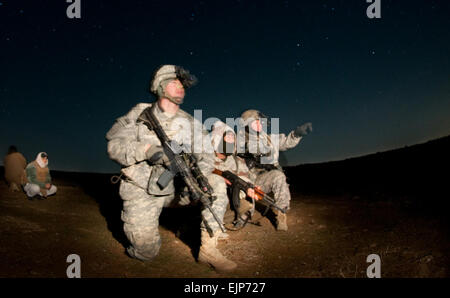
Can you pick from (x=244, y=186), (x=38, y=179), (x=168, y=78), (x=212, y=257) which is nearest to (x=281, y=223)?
(x=244, y=186)

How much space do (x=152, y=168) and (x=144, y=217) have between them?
2.47 ft

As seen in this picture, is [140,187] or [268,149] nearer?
[140,187]

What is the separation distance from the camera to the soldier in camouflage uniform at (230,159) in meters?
5.36

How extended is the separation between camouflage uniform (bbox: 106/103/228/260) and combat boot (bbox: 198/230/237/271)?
0.16 m

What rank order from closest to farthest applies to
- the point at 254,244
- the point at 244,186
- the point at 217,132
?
Result: 1. the point at 254,244
2. the point at 244,186
3. the point at 217,132

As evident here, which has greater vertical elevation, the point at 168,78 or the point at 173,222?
the point at 168,78

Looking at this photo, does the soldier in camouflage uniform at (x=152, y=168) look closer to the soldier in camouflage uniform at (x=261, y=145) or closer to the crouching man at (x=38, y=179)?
the soldier in camouflage uniform at (x=261, y=145)

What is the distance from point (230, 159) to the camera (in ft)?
18.8

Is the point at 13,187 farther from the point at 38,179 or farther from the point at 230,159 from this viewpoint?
the point at 230,159

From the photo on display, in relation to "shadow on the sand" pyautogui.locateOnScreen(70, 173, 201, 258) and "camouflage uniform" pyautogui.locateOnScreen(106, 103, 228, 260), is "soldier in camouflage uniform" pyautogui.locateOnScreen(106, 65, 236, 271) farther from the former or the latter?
"shadow on the sand" pyautogui.locateOnScreen(70, 173, 201, 258)

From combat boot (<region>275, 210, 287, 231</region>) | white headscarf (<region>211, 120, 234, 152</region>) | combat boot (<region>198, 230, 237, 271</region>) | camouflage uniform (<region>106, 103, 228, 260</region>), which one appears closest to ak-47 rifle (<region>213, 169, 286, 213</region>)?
combat boot (<region>275, 210, 287, 231</region>)

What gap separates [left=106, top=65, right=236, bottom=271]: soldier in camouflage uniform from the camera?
3625mm
